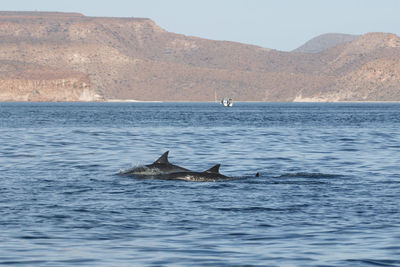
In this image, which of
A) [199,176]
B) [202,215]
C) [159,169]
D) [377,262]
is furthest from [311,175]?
[377,262]

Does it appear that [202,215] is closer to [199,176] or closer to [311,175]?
[199,176]

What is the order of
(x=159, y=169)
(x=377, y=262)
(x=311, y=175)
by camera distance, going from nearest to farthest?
(x=377, y=262)
(x=159, y=169)
(x=311, y=175)

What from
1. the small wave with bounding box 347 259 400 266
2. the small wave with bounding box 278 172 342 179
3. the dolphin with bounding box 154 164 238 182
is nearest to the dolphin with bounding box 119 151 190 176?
the dolphin with bounding box 154 164 238 182

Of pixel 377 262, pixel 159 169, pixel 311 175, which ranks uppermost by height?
pixel 159 169

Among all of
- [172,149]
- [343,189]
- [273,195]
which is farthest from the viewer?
[172,149]

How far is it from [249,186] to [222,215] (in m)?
5.90

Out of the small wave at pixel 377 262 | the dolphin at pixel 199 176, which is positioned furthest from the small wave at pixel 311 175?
the small wave at pixel 377 262

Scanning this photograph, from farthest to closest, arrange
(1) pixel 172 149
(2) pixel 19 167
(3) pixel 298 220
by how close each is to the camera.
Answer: (1) pixel 172 149, (2) pixel 19 167, (3) pixel 298 220

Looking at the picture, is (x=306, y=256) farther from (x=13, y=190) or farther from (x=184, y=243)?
(x=13, y=190)

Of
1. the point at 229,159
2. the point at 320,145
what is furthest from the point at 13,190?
the point at 320,145

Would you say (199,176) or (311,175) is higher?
(199,176)

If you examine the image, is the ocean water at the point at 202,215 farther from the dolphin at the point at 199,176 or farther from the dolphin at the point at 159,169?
the dolphin at the point at 159,169

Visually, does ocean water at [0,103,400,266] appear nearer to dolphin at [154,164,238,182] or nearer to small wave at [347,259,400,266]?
small wave at [347,259,400,266]

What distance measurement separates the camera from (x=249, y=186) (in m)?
23.2
